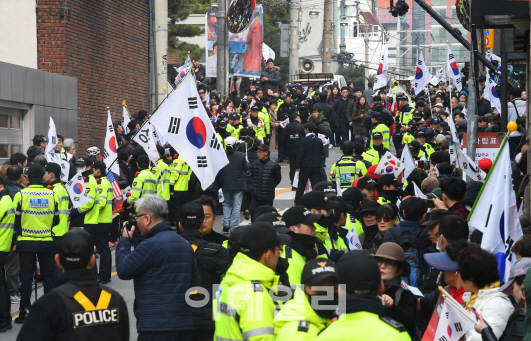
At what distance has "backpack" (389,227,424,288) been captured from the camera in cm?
611

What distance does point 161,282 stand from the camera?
564 cm

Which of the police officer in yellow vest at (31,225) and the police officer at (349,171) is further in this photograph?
the police officer at (349,171)

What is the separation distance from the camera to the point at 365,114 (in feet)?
77.2

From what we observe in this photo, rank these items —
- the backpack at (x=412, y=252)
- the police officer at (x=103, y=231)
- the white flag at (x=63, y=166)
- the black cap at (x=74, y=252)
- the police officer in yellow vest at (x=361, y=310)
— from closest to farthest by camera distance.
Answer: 1. the police officer in yellow vest at (x=361, y=310)
2. the black cap at (x=74, y=252)
3. the backpack at (x=412, y=252)
4. the police officer at (x=103, y=231)
5. the white flag at (x=63, y=166)

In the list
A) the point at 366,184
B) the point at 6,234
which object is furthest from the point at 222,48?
the point at 6,234

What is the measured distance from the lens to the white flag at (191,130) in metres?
9.40

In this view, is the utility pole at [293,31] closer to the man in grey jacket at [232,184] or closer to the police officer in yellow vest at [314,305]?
the man in grey jacket at [232,184]

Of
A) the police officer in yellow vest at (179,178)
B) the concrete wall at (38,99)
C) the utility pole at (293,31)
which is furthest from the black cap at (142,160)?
the utility pole at (293,31)

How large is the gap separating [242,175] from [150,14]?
12.1m

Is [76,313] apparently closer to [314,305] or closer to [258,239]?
[258,239]

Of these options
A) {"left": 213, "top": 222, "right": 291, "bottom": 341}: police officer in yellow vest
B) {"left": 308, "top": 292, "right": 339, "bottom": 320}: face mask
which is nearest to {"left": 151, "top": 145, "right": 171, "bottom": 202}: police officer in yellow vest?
{"left": 213, "top": 222, "right": 291, "bottom": 341}: police officer in yellow vest

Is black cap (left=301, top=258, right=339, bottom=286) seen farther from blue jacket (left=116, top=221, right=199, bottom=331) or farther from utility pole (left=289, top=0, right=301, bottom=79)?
utility pole (left=289, top=0, right=301, bottom=79)

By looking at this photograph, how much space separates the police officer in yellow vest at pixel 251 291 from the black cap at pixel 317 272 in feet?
1.54

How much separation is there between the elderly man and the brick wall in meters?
14.6
